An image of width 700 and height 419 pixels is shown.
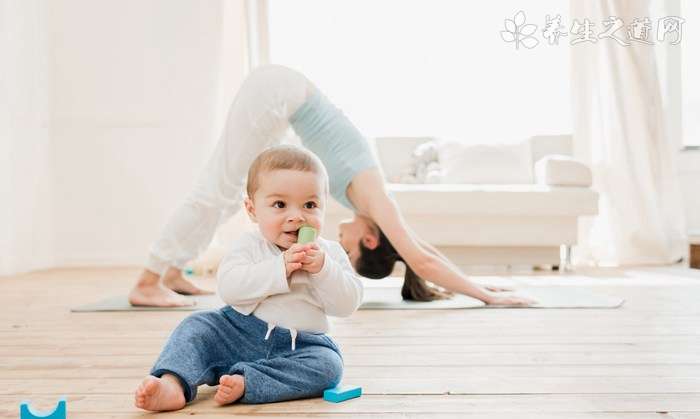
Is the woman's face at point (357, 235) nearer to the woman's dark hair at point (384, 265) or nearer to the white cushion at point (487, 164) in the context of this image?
the woman's dark hair at point (384, 265)

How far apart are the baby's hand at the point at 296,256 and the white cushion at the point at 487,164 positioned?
345 centimetres

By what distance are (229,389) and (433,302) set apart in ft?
5.21

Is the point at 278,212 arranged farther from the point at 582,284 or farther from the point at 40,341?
the point at 582,284

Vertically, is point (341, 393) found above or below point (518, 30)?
below

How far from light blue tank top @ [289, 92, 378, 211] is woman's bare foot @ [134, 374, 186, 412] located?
1291 mm

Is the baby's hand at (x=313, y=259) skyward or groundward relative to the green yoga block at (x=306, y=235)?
Answer: groundward

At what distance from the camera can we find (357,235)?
267cm

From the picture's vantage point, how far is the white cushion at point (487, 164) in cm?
465

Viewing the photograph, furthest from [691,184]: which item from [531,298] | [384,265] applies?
[384,265]

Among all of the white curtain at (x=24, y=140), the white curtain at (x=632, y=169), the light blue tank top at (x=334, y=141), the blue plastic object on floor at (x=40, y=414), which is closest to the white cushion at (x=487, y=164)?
the white curtain at (x=632, y=169)

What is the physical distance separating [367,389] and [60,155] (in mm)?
4138

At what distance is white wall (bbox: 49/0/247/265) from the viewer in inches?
196

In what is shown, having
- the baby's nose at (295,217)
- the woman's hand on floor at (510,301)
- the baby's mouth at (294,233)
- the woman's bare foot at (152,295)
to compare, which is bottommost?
the woman's hand on floor at (510,301)

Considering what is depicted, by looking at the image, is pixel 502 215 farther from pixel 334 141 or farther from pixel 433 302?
pixel 334 141
